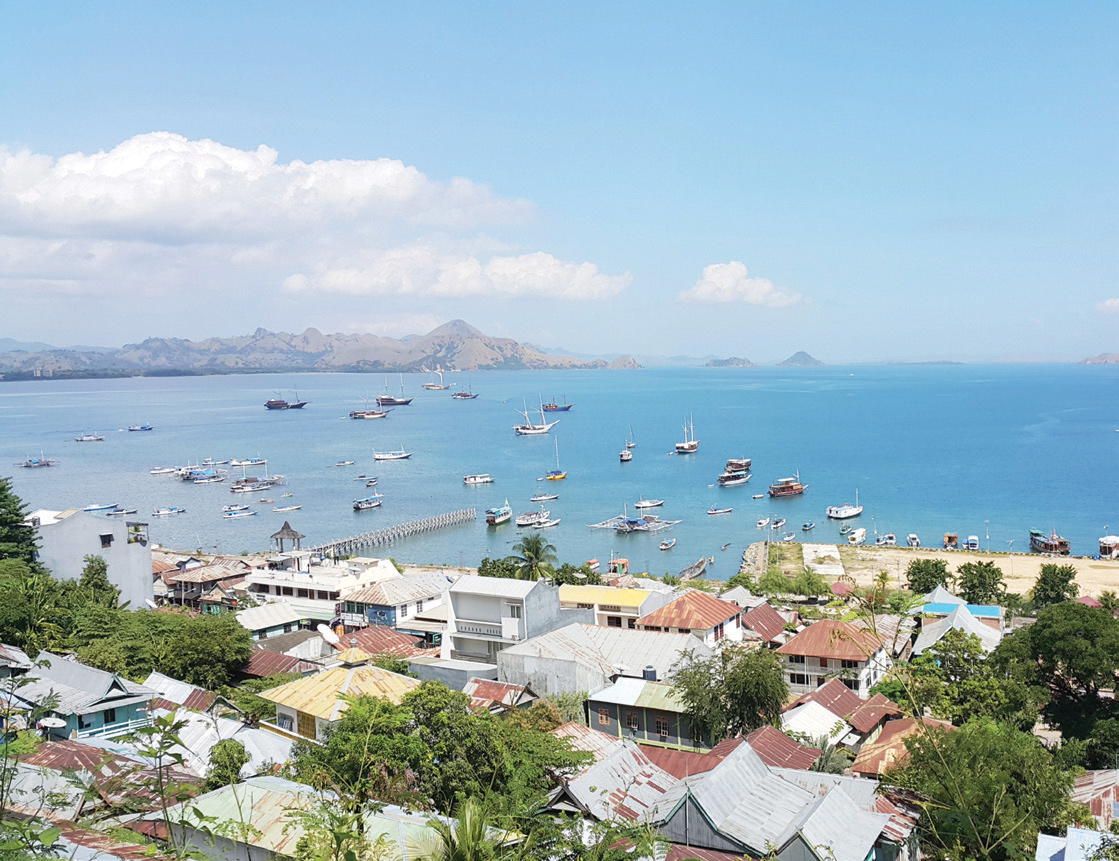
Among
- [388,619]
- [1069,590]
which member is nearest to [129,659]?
[388,619]

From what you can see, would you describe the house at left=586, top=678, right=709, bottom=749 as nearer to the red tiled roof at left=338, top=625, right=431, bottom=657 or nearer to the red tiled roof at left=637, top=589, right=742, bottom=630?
the red tiled roof at left=637, top=589, right=742, bottom=630

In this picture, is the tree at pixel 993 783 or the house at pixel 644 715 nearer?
the tree at pixel 993 783

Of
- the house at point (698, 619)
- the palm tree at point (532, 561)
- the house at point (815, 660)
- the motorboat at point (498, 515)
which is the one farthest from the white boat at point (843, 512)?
the house at point (815, 660)

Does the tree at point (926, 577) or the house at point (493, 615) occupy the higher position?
the house at point (493, 615)

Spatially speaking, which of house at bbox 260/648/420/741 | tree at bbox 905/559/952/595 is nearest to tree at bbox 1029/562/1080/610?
tree at bbox 905/559/952/595

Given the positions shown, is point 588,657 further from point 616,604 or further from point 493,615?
point 616,604

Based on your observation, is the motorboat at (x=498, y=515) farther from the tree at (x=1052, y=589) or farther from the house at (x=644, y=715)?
the house at (x=644, y=715)

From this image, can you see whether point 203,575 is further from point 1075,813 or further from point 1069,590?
point 1069,590
